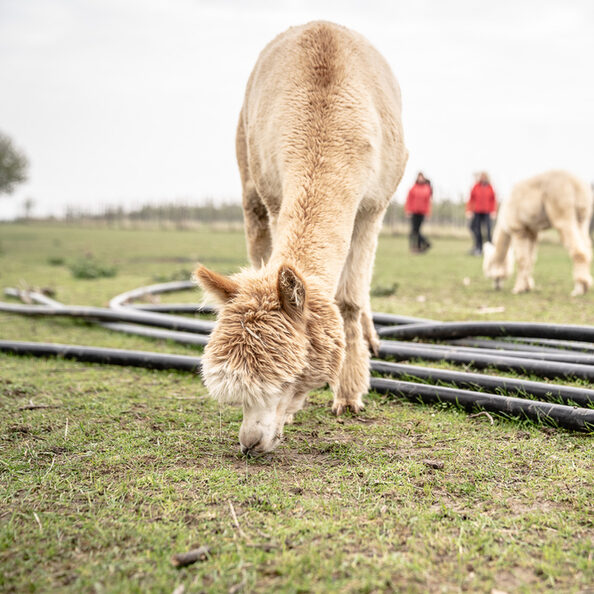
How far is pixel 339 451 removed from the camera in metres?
3.16

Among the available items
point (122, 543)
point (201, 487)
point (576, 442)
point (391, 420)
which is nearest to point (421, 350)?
point (391, 420)

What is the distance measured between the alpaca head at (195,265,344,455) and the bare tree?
5054cm

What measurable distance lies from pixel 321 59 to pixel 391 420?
2.43 meters

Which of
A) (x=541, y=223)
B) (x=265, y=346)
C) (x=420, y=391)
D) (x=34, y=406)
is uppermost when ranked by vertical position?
(x=541, y=223)

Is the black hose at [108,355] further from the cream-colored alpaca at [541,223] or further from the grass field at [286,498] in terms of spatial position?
the cream-colored alpaca at [541,223]

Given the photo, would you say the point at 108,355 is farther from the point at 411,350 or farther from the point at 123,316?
the point at 411,350

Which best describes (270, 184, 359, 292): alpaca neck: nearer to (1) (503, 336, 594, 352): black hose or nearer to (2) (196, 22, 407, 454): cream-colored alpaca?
(2) (196, 22, 407, 454): cream-colored alpaca

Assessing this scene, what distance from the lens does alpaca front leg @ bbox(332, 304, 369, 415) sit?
12.8 feet

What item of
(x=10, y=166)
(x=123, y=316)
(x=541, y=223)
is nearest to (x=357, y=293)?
(x=123, y=316)

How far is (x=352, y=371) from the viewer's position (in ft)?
13.0

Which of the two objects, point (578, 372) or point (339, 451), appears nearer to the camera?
point (339, 451)

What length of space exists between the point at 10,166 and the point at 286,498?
51.5 m

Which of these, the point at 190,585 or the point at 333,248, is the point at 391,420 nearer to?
the point at 333,248

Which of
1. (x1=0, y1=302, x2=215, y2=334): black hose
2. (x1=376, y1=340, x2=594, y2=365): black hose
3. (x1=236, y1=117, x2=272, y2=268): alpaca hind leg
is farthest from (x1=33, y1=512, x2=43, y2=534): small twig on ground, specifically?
(x1=0, y1=302, x2=215, y2=334): black hose
